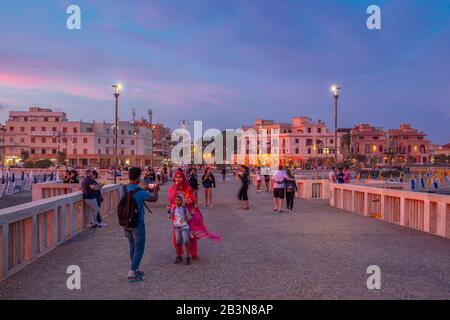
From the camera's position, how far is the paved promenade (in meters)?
6.34

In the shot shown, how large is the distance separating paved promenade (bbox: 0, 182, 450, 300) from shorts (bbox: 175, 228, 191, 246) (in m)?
0.43

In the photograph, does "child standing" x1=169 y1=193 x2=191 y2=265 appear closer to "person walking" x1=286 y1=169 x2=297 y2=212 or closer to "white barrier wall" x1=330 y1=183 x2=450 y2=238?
"white barrier wall" x1=330 y1=183 x2=450 y2=238

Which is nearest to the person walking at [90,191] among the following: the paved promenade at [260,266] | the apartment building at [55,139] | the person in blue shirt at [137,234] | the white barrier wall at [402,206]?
the paved promenade at [260,266]

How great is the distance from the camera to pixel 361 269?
774 cm

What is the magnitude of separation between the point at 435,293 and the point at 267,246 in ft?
13.6

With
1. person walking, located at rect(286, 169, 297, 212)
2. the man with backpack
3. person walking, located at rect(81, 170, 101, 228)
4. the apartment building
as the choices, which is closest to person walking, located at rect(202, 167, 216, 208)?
person walking, located at rect(286, 169, 297, 212)

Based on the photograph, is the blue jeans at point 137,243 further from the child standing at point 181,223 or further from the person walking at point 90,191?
the person walking at point 90,191

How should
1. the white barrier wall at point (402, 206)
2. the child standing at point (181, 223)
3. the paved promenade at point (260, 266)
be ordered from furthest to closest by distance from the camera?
1. the white barrier wall at point (402, 206)
2. the child standing at point (181, 223)
3. the paved promenade at point (260, 266)

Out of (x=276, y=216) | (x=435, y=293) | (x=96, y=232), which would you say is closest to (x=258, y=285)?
(x=435, y=293)

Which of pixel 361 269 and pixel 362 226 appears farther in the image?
pixel 362 226

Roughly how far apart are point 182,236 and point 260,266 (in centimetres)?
146

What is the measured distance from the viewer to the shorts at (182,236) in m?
8.18

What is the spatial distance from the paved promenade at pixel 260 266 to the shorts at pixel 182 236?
0.43 meters
